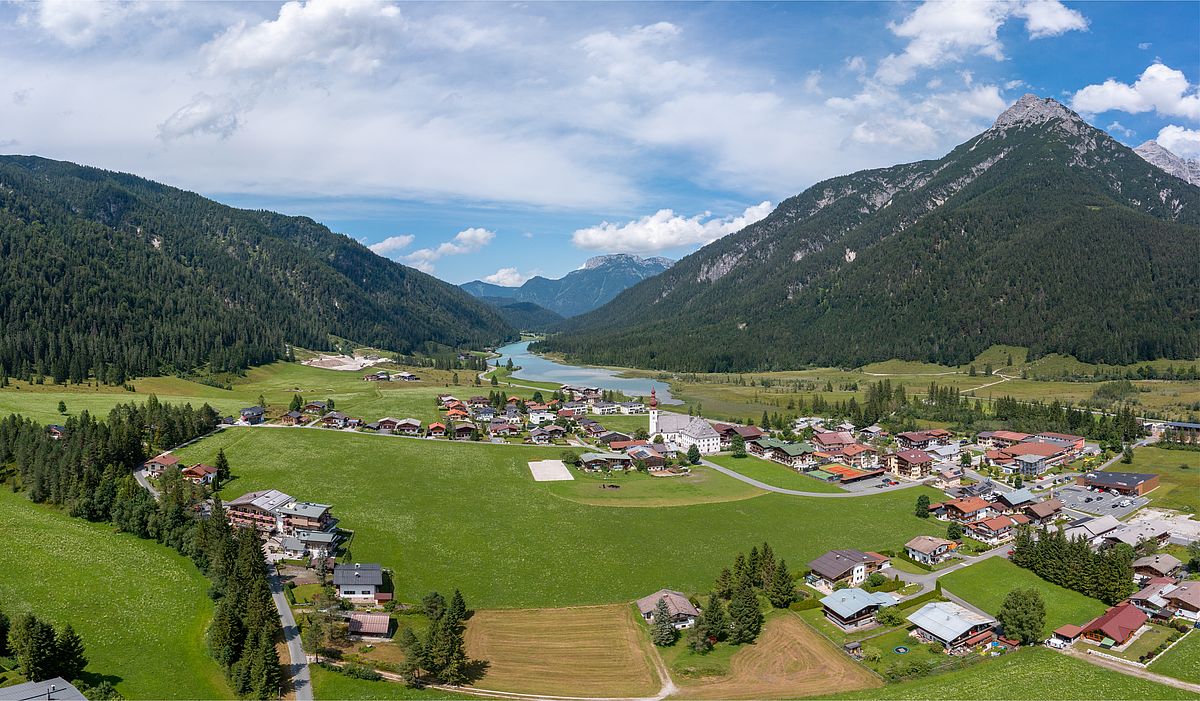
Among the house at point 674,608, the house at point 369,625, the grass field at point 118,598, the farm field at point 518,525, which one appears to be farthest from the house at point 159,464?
the house at point 674,608

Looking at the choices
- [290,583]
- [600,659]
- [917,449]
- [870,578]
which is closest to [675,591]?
[600,659]

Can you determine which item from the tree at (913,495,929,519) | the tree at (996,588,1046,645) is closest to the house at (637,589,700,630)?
the tree at (996,588,1046,645)

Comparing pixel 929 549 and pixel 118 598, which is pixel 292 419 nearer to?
pixel 118 598

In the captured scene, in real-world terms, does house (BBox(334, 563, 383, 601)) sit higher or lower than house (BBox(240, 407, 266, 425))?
lower

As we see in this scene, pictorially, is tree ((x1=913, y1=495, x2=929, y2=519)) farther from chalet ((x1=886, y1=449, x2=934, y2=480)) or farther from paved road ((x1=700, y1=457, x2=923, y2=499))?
chalet ((x1=886, y1=449, x2=934, y2=480))

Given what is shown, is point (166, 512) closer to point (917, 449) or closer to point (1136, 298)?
point (917, 449)

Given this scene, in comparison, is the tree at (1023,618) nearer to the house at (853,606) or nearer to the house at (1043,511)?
the house at (853,606)

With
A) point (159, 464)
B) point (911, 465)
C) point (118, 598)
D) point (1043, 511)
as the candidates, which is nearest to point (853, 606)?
point (1043, 511)
